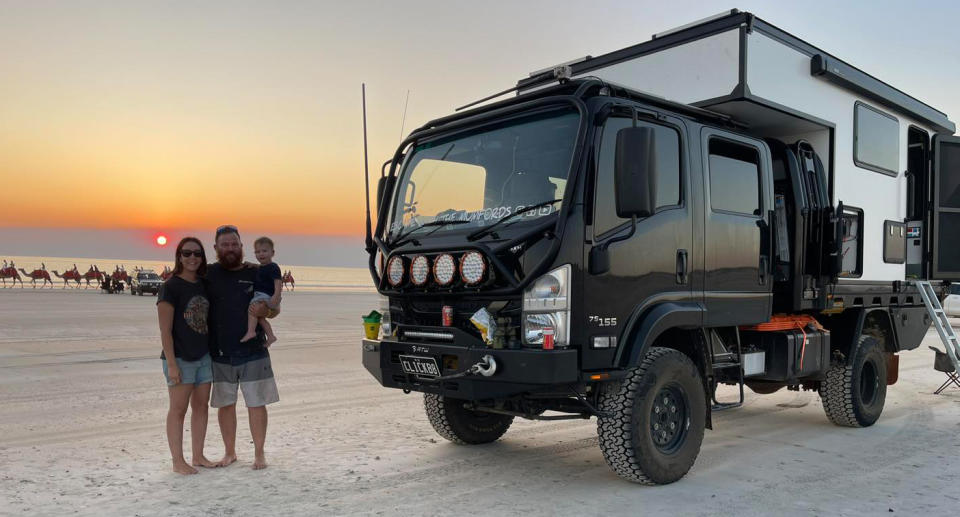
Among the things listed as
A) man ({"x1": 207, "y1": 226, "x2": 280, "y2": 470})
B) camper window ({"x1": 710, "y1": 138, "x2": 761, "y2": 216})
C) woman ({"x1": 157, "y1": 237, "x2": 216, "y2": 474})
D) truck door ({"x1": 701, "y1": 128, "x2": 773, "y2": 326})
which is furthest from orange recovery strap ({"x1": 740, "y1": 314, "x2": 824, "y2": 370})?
woman ({"x1": 157, "y1": 237, "x2": 216, "y2": 474})

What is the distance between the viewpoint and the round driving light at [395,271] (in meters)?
5.56

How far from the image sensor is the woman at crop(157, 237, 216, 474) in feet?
17.7

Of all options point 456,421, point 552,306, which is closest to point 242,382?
point 456,421

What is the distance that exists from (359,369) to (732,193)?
21.7 ft

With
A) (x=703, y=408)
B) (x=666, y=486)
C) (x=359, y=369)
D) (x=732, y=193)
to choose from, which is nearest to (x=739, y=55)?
(x=732, y=193)

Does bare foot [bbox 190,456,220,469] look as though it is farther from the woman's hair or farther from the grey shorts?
the woman's hair

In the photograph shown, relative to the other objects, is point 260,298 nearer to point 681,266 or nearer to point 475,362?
point 475,362

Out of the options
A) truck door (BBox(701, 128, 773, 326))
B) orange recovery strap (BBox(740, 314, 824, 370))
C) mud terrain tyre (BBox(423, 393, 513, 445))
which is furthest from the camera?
orange recovery strap (BBox(740, 314, 824, 370))

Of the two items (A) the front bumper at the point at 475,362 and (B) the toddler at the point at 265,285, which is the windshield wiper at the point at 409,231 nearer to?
(A) the front bumper at the point at 475,362

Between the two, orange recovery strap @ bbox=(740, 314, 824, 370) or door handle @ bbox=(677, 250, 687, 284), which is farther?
orange recovery strap @ bbox=(740, 314, 824, 370)

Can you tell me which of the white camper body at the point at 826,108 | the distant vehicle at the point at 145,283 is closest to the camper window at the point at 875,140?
the white camper body at the point at 826,108

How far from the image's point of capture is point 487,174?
17.9 feet

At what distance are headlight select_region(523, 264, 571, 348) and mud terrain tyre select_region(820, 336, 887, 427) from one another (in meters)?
4.25

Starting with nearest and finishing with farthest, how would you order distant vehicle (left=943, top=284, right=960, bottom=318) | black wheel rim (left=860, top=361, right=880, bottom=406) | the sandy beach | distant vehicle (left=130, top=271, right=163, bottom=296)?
the sandy beach < black wheel rim (left=860, top=361, right=880, bottom=406) < distant vehicle (left=943, top=284, right=960, bottom=318) < distant vehicle (left=130, top=271, right=163, bottom=296)
